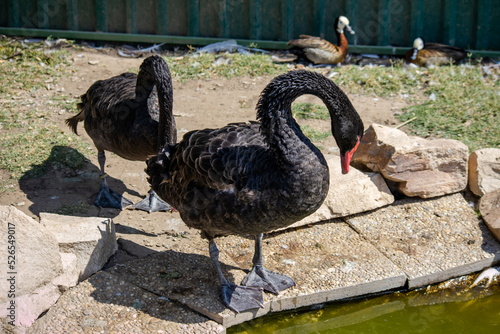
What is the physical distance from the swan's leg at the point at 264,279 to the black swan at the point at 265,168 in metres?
0.14

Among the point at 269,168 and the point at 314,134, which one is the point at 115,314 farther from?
the point at 314,134

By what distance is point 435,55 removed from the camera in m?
8.98

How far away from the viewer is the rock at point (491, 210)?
16.0 feet

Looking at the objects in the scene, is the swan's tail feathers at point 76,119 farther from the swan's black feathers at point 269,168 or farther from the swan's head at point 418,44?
the swan's head at point 418,44

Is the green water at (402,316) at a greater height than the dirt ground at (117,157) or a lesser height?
lesser

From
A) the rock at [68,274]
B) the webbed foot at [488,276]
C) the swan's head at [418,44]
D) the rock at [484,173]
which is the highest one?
the swan's head at [418,44]

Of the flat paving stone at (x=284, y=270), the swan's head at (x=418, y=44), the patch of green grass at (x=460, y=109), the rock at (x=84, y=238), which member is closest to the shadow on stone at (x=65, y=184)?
the rock at (x=84, y=238)

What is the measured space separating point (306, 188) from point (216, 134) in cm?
85

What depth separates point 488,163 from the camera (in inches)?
215

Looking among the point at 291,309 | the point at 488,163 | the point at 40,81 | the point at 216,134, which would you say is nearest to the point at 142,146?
the point at 216,134

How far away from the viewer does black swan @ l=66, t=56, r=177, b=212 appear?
16.4ft

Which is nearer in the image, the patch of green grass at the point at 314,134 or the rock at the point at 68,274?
Answer: the rock at the point at 68,274

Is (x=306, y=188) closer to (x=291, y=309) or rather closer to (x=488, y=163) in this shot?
(x=291, y=309)

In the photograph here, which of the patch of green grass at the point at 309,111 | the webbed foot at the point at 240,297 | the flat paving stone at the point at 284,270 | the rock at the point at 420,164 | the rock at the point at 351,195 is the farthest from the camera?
the patch of green grass at the point at 309,111
